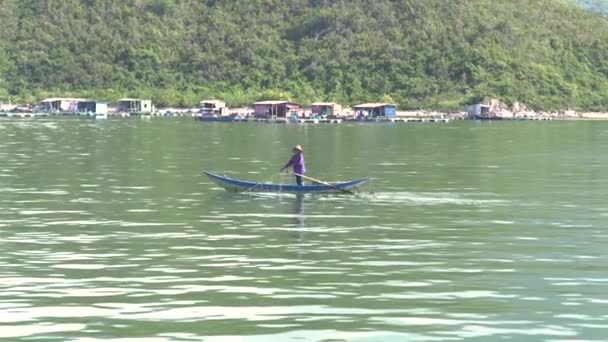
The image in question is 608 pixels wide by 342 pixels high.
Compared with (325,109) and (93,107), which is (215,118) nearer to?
(325,109)

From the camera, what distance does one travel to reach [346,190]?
146 feet

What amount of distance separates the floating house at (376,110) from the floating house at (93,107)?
128 ft

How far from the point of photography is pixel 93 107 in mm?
196375

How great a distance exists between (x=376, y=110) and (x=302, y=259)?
161m

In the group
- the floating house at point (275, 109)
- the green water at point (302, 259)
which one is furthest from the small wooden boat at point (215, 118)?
the green water at point (302, 259)

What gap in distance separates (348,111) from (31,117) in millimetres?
48331

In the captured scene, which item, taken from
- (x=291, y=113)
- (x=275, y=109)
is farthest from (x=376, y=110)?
(x=275, y=109)

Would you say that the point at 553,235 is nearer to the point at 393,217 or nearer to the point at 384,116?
the point at 393,217

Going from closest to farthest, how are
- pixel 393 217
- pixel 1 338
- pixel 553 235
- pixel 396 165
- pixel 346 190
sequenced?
pixel 1 338 < pixel 553 235 < pixel 393 217 < pixel 346 190 < pixel 396 165

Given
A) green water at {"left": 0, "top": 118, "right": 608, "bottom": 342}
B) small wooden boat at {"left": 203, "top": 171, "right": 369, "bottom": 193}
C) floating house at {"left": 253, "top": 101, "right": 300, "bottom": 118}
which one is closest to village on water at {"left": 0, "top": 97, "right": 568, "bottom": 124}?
floating house at {"left": 253, "top": 101, "right": 300, "bottom": 118}

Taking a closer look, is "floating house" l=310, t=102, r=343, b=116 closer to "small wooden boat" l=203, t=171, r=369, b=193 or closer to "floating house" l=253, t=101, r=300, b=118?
"floating house" l=253, t=101, r=300, b=118

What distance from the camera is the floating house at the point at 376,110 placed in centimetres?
18662

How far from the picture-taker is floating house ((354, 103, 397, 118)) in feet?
612

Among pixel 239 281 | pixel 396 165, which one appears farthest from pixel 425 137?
pixel 239 281
